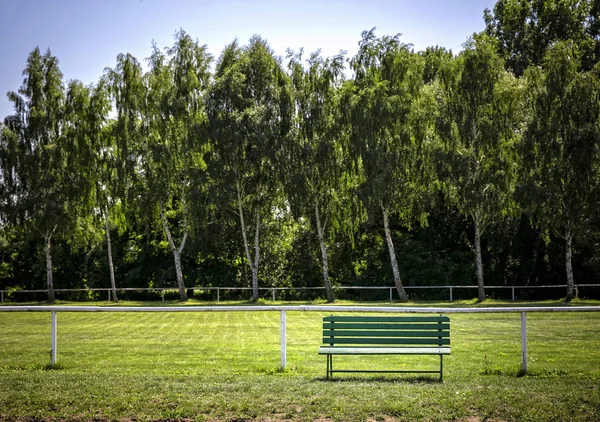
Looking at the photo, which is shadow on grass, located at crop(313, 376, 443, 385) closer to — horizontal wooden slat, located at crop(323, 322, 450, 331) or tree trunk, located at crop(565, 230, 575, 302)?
horizontal wooden slat, located at crop(323, 322, 450, 331)

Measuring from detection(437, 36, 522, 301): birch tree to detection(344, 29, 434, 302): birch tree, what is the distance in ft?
4.27

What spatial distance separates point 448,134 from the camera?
35375 millimetres

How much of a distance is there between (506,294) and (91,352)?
2969 cm

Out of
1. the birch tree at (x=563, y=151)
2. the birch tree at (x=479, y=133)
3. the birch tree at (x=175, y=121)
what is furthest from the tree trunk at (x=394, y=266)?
the birch tree at (x=175, y=121)

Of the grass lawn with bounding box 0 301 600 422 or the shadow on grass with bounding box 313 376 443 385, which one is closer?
the grass lawn with bounding box 0 301 600 422

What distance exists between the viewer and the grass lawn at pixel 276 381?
8555 mm

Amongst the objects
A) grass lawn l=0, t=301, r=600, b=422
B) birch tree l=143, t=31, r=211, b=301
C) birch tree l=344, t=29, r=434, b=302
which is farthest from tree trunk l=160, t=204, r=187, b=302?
grass lawn l=0, t=301, r=600, b=422

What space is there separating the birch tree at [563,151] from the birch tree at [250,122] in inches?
519

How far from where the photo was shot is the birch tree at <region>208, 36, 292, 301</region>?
36.7 meters

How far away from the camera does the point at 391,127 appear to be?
35719 mm

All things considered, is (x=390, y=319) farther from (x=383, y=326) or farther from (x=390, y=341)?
(x=390, y=341)

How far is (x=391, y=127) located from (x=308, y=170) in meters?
5.06

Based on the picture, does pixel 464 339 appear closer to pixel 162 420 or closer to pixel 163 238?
pixel 162 420

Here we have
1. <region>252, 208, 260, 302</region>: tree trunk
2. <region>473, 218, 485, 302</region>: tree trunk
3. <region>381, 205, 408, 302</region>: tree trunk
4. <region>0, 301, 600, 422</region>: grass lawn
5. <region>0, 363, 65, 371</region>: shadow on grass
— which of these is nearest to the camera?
<region>0, 301, 600, 422</region>: grass lawn
